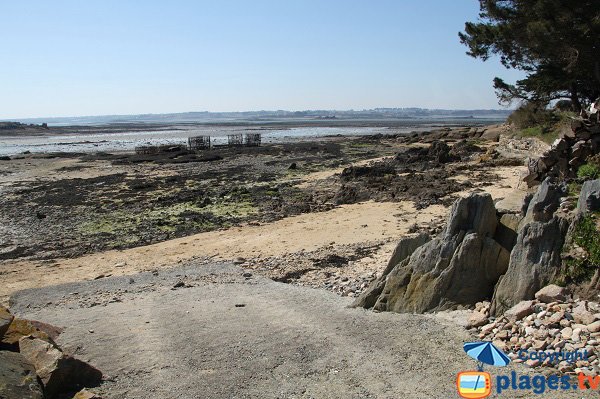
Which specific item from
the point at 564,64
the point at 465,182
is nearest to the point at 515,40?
the point at 564,64

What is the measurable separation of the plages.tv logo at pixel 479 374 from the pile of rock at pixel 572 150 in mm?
10167

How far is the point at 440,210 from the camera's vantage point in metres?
18.9

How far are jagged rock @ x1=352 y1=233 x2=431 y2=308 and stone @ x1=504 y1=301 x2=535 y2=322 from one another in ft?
8.87

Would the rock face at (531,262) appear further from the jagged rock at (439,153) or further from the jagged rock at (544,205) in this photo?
the jagged rock at (439,153)

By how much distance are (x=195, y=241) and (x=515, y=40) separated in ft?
67.4

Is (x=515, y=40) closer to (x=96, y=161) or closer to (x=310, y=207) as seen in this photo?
(x=310, y=207)

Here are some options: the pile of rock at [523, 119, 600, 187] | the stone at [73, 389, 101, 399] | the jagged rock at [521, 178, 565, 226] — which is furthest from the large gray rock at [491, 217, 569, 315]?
the pile of rock at [523, 119, 600, 187]

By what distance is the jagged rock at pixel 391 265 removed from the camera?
9609 mm

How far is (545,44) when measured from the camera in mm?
23281

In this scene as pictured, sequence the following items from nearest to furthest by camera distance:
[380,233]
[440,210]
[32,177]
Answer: [380,233]
[440,210]
[32,177]

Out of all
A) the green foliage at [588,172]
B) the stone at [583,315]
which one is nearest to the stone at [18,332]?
the stone at [583,315]

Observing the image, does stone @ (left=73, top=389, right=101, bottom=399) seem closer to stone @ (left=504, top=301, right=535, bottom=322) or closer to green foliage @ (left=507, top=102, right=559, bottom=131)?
stone @ (left=504, top=301, right=535, bottom=322)

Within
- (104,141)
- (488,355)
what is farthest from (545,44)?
(104,141)

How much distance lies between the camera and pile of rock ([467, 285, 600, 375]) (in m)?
6.24
